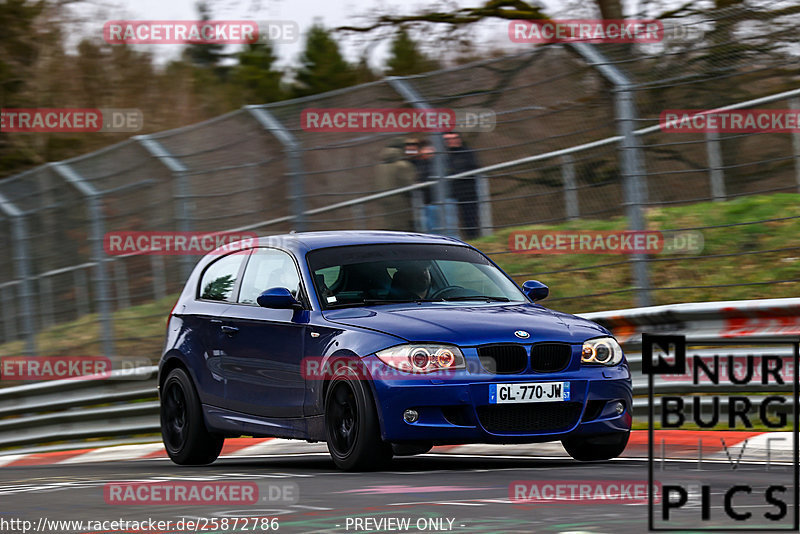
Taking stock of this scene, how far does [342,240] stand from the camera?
9.73 metres

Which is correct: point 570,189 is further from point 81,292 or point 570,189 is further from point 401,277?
point 81,292

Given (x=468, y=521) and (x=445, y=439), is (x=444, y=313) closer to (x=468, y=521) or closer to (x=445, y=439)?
(x=445, y=439)

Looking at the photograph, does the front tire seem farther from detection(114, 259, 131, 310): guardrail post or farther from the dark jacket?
detection(114, 259, 131, 310): guardrail post

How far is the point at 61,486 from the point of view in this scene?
877 centimetres

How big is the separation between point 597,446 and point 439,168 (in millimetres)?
4052

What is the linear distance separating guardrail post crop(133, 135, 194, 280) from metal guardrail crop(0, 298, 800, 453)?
152 centimetres

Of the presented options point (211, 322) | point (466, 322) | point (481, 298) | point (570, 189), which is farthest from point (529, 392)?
point (570, 189)

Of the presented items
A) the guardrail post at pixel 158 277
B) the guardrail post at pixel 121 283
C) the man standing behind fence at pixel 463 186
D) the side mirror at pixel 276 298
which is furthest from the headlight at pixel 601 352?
the guardrail post at pixel 121 283

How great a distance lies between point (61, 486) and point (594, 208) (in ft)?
15.1

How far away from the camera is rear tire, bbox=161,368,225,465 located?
404 inches

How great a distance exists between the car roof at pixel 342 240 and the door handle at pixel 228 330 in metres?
0.62

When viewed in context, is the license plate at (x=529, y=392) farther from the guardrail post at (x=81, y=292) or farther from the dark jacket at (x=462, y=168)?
the guardrail post at (x=81, y=292)

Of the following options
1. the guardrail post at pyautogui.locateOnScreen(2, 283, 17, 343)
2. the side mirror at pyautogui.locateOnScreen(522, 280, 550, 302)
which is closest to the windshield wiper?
the side mirror at pyautogui.locateOnScreen(522, 280, 550, 302)

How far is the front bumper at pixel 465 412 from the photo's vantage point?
804 cm
